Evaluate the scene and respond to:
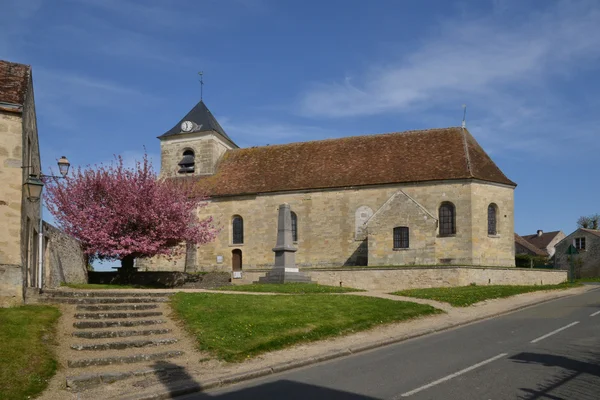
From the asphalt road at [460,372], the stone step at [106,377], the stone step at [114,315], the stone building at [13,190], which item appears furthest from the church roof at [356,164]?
the stone step at [106,377]

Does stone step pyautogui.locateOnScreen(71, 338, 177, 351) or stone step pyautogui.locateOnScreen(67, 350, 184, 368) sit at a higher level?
stone step pyautogui.locateOnScreen(71, 338, 177, 351)

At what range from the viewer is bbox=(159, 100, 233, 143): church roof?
A: 4244cm

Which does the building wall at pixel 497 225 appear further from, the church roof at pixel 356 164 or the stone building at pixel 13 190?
the stone building at pixel 13 190

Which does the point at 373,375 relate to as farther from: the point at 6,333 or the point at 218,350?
the point at 6,333

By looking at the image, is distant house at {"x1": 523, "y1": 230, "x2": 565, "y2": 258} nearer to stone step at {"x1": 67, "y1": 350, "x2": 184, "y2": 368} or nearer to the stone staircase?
the stone staircase

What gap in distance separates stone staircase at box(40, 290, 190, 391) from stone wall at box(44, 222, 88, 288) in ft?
18.2

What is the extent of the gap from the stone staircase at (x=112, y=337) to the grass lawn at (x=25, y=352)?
0.33 metres

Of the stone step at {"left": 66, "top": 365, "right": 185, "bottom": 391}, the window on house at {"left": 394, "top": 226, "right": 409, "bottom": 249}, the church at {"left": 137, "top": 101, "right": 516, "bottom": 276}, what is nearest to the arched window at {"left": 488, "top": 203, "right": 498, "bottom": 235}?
the church at {"left": 137, "top": 101, "right": 516, "bottom": 276}

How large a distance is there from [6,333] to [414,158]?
28522 millimetres

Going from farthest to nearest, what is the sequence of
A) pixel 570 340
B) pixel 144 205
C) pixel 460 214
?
pixel 460 214, pixel 144 205, pixel 570 340

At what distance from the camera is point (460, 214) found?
32625 mm

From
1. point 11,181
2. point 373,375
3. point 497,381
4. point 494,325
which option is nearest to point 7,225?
point 11,181

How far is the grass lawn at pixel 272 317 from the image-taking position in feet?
37.5

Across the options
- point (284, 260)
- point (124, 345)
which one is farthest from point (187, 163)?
point (124, 345)
